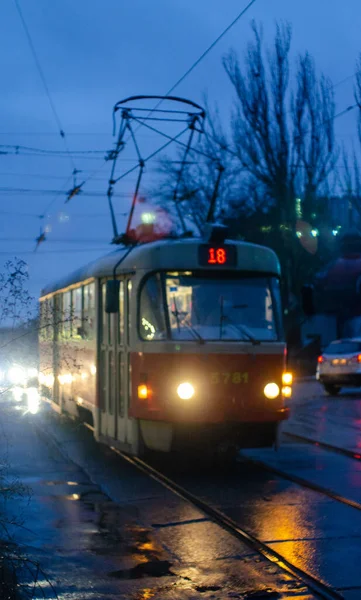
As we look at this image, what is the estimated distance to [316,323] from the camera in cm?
4678

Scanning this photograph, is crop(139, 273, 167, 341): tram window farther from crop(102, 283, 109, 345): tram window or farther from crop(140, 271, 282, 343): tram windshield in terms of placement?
crop(102, 283, 109, 345): tram window

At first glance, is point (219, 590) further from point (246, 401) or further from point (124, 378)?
point (124, 378)

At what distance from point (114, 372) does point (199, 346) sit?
1755 mm

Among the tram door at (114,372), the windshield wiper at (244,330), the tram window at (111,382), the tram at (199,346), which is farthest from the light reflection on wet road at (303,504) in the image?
the windshield wiper at (244,330)

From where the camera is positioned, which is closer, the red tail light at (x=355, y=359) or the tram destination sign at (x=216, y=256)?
the tram destination sign at (x=216, y=256)

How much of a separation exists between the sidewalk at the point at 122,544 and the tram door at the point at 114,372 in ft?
2.11

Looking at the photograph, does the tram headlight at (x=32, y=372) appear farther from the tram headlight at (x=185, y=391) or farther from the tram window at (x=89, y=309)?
the tram window at (x=89, y=309)

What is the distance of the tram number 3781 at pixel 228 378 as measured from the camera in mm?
10836

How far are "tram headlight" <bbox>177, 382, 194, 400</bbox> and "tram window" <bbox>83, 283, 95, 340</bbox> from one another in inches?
107

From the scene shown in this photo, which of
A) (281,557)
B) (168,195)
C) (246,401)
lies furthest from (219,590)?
(168,195)

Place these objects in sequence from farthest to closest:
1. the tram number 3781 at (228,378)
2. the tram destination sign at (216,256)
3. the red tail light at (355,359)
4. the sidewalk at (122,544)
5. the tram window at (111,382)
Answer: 1. the red tail light at (355,359)
2. the tram window at (111,382)
3. the tram destination sign at (216,256)
4. the tram number 3781 at (228,378)
5. the sidewalk at (122,544)

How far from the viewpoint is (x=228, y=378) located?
10867 millimetres

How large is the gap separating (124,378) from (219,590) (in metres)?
5.44

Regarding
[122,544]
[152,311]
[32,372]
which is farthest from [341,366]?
[32,372]
